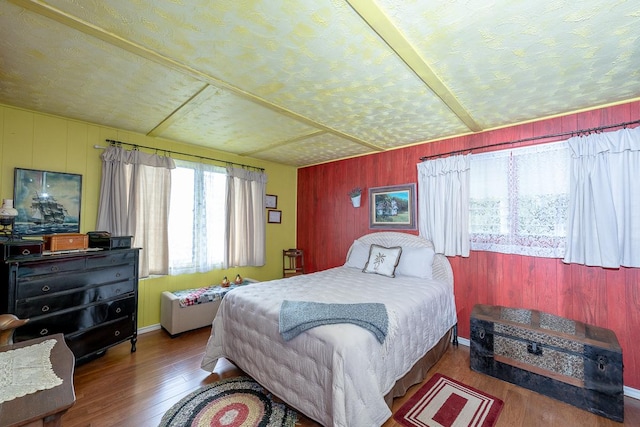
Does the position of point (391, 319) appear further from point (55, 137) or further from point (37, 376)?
point (55, 137)

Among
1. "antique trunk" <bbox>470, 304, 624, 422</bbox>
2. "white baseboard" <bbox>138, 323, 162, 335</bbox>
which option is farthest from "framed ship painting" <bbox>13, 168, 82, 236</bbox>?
"antique trunk" <bbox>470, 304, 624, 422</bbox>

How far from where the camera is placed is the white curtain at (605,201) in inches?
84.5

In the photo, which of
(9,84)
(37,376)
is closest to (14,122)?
(9,84)

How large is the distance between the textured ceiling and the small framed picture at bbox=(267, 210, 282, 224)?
215 cm

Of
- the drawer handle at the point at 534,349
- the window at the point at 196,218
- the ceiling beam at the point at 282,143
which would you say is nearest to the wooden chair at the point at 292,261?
the window at the point at 196,218

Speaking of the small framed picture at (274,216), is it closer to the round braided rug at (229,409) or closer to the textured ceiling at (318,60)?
the textured ceiling at (318,60)

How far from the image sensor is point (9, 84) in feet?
6.71

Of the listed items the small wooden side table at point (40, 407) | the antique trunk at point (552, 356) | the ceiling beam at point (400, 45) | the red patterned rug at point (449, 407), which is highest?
the ceiling beam at point (400, 45)

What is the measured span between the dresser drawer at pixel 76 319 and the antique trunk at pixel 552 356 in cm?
351

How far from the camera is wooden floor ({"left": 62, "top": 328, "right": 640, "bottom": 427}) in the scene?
1844 millimetres

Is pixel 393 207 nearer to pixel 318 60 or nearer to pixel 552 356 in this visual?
pixel 552 356

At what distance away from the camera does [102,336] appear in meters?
2.47

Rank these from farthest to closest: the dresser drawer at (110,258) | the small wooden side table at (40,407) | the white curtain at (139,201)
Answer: the white curtain at (139,201), the dresser drawer at (110,258), the small wooden side table at (40,407)

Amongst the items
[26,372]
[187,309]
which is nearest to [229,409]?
[26,372]
